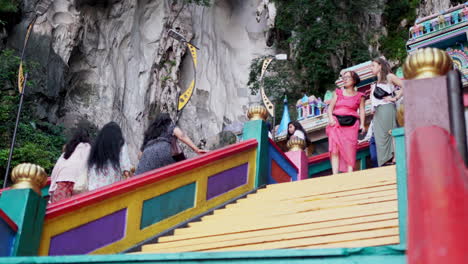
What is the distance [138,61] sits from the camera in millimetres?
22281

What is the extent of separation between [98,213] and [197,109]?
2002cm

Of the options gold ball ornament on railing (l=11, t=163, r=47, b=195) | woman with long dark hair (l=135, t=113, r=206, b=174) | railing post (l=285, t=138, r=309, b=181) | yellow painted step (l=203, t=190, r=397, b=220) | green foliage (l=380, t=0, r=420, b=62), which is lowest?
gold ball ornament on railing (l=11, t=163, r=47, b=195)

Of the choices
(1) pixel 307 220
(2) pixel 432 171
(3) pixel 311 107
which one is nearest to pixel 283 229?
(1) pixel 307 220

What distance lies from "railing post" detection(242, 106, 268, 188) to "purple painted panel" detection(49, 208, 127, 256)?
1.85 m

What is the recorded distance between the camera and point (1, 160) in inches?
591

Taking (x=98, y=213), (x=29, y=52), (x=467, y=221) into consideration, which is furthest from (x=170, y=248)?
(x=29, y=52)

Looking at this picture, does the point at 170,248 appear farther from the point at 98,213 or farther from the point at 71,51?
the point at 71,51

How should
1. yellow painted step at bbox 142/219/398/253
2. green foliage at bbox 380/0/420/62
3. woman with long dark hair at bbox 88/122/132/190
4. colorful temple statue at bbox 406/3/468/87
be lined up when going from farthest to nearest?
1. green foliage at bbox 380/0/420/62
2. colorful temple statue at bbox 406/3/468/87
3. woman with long dark hair at bbox 88/122/132/190
4. yellow painted step at bbox 142/219/398/253

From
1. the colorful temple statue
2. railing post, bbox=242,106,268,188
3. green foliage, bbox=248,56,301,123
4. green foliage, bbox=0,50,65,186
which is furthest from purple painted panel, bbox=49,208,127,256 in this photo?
green foliage, bbox=248,56,301,123

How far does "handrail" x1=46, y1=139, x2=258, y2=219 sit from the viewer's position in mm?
3931

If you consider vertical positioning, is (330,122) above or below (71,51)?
below

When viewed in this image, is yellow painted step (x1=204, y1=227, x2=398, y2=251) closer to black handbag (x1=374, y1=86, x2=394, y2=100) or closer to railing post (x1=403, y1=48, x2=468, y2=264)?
railing post (x1=403, y1=48, x2=468, y2=264)

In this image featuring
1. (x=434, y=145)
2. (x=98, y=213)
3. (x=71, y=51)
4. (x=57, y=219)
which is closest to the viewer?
(x=434, y=145)

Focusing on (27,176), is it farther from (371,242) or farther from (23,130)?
(23,130)
